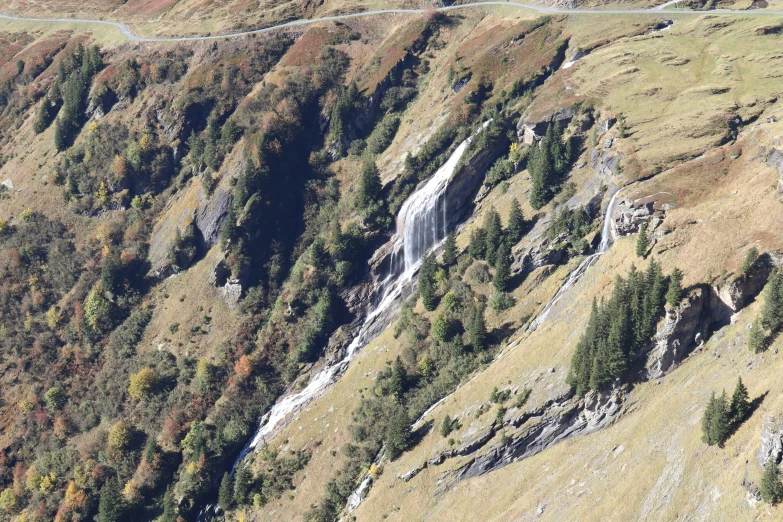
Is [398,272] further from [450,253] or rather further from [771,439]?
[771,439]

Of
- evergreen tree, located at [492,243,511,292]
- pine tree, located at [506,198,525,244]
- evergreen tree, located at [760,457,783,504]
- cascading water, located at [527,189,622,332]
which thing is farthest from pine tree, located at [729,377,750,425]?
pine tree, located at [506,198,525,244]

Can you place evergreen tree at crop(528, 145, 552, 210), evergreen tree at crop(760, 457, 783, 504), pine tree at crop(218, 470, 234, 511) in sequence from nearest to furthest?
evergreen tree at crop(760, 457, 783, 504) < pine tree at crop(218, 470, 234, 511) < evergreen tree at crop(528, 145, 552, 210)

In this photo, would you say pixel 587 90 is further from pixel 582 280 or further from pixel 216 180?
pixel 216 180

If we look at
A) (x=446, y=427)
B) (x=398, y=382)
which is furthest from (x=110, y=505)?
(x=446, y=427)

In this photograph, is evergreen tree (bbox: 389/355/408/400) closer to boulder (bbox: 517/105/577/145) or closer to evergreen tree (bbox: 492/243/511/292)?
evergreen tree (bbox: 492/243/511/292)

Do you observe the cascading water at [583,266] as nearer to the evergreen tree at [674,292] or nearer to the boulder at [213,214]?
the evergreen tree at [674,292]

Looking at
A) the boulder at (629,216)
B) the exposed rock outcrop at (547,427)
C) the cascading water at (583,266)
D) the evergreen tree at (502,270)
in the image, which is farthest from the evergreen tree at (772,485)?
the evergreen tree at (502,270)
